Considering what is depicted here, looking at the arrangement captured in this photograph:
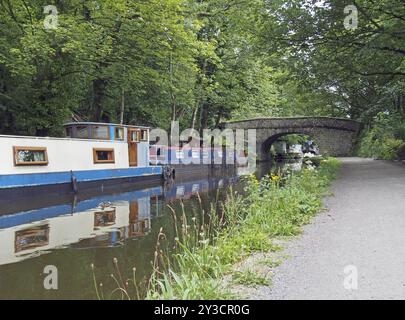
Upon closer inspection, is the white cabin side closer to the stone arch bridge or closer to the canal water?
the canal water

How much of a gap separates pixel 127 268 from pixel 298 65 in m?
10.9

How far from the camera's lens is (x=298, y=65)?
1508cm

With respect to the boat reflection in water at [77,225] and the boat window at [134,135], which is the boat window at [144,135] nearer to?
the boat window at [134,135]

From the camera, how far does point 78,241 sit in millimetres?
8594

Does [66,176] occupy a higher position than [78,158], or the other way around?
[78,158]

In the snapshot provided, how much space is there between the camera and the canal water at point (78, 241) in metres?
5.98

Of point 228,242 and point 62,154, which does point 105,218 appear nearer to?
point 62,154

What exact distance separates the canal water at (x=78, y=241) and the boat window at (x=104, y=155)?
2663 mm

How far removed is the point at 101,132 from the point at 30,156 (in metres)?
4.25

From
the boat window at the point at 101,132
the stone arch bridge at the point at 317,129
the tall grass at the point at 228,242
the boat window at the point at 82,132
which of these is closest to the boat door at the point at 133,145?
the boat window at the point at 101,132

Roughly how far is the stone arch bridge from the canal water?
81.2 feet

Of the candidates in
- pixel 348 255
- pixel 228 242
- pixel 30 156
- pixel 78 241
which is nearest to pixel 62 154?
pixel 30 156

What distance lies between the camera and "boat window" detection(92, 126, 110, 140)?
18297 mm
